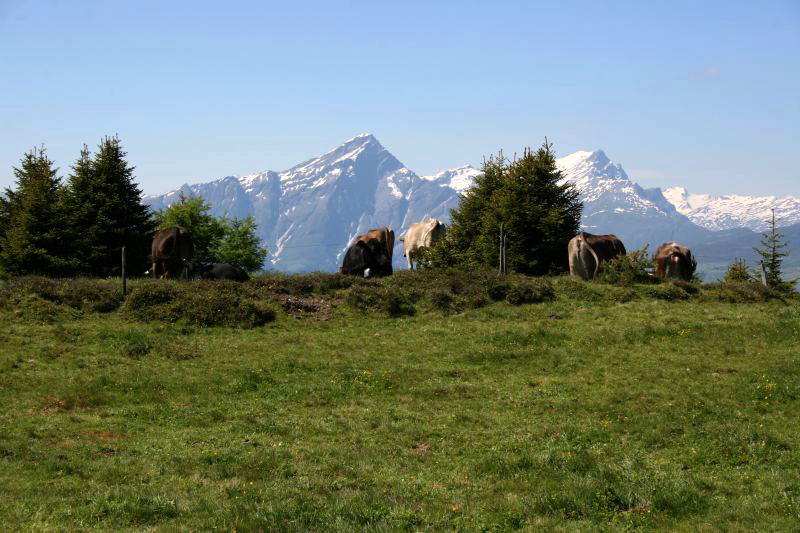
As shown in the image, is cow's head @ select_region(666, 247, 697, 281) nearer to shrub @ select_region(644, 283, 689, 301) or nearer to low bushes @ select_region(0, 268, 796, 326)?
low bushes @ select_region(0, 268, 796, 326)

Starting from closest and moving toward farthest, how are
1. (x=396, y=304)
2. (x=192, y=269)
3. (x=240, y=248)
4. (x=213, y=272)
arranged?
(x=396, y=304) < (x=192, y=269) < (x=213, y=272) < (x=240, y=248)

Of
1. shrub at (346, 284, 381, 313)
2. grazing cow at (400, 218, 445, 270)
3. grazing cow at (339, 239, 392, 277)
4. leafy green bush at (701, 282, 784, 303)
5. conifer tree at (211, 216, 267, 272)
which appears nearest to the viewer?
shrub at (346, 284, 381, 313)

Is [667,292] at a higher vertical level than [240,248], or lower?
lower

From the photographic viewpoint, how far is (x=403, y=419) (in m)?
18.4

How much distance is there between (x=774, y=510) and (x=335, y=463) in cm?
798

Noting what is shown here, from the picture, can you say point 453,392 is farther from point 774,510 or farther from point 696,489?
point 774,510

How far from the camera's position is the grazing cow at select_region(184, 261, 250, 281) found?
1483 inches

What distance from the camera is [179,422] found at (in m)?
18.2

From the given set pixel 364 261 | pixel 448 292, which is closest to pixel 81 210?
pixel 364 261

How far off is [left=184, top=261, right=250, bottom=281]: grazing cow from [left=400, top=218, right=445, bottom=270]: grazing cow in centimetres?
2016

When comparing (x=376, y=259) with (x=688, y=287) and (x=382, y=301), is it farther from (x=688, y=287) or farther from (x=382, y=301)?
(x=688, y=287)

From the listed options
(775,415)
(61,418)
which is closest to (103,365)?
(61,418)

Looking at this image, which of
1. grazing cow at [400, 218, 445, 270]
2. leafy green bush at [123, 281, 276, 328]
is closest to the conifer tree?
grazing cow at [400, 218, 445, 270]

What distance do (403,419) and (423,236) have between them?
129 feet
